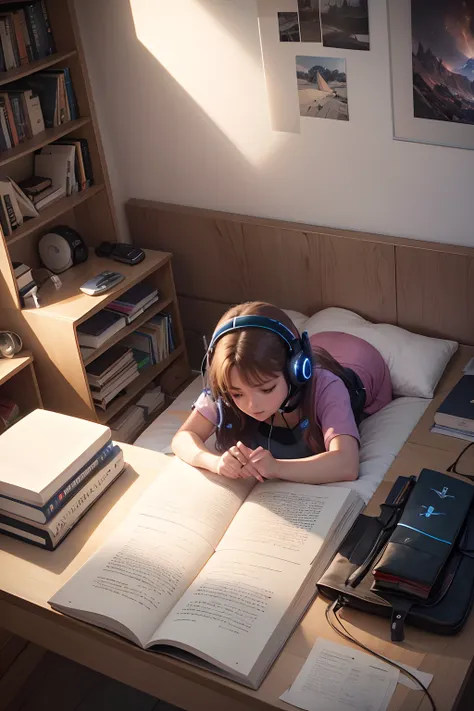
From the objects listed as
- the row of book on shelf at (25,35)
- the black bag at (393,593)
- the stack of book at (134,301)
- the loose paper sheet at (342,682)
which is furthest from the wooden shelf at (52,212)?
the loose paper sheet at (342,682)

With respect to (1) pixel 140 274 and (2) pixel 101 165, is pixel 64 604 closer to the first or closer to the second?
(1) pixel 140 274

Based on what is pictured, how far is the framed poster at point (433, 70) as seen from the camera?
2.24 m

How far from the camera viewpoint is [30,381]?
9.05 feet

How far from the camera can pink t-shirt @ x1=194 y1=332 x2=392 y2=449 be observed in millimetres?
2123

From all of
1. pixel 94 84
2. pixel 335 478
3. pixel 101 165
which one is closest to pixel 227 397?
pixel 335 478

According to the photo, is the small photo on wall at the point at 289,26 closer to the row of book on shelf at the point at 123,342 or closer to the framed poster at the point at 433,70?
the framed poster at the point at 433,70

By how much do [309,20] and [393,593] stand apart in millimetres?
1631

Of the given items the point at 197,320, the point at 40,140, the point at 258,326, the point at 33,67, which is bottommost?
the point at 197,320

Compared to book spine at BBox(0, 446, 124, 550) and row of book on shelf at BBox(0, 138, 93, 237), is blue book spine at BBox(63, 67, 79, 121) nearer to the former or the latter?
row of book on shelf at BBox(0, 138, 93, 237)

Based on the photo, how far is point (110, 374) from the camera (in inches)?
112

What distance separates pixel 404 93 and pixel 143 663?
168 cm

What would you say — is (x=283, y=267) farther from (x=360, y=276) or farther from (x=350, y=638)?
→ (x=350, y=638)

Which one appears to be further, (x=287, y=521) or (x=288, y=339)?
(x=288, y=339)

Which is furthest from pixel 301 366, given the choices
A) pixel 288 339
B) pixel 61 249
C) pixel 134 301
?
pixel 61 249
